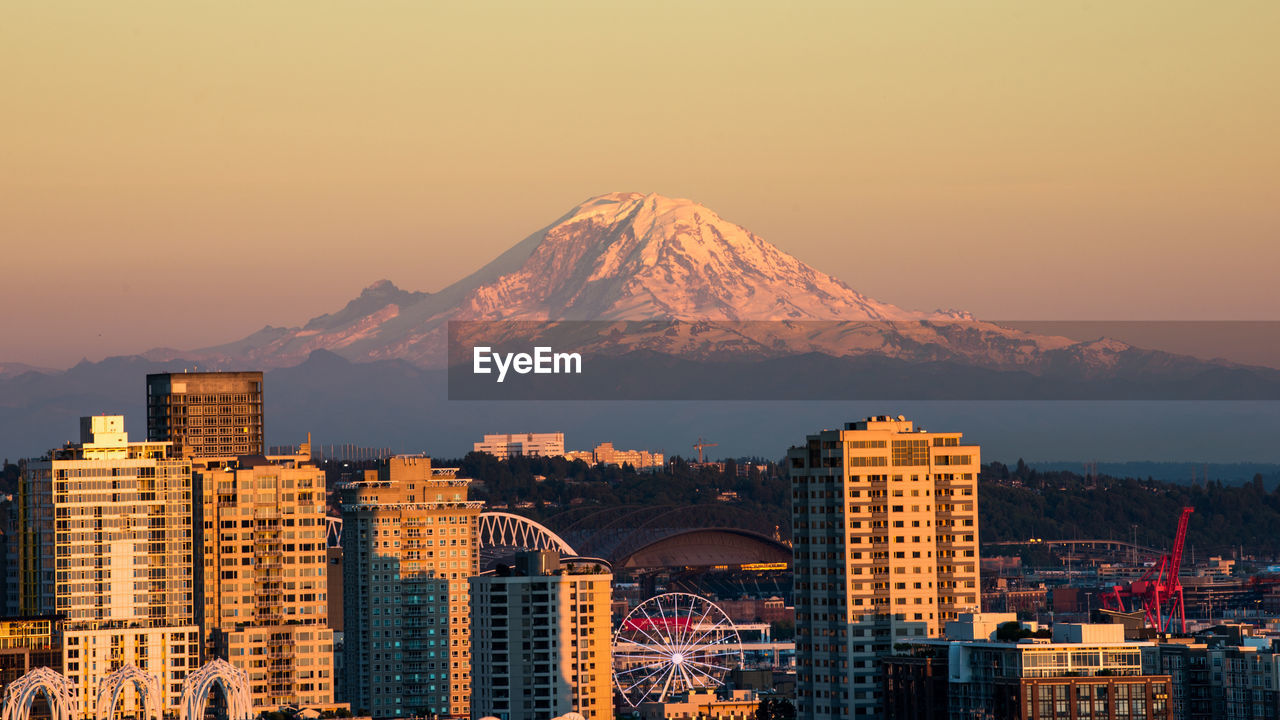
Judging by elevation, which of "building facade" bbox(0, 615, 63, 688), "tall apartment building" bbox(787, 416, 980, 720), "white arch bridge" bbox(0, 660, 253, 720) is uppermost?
"tall apartment building" bbox(787, 416, 980, 720)

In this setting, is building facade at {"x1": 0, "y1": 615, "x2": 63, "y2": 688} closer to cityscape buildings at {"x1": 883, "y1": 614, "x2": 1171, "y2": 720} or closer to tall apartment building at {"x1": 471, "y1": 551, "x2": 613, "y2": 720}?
tall apartment building at {"x1": 471, "y1": 551, "x2": 613, "y2": 720}

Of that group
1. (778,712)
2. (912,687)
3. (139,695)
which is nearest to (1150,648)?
(912,687)

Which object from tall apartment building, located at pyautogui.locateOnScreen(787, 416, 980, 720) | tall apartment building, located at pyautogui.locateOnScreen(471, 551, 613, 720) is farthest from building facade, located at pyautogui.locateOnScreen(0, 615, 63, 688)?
tall apartment building, located at pyautogui.locateOnScreen(787, 416, 980, 720)

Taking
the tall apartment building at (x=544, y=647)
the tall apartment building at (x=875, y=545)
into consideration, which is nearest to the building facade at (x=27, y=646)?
the tall apartment building at (x=544, y=647)

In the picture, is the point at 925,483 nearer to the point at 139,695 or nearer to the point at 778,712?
the point at 778,712

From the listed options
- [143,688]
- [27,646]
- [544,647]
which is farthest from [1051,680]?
[27,646]
